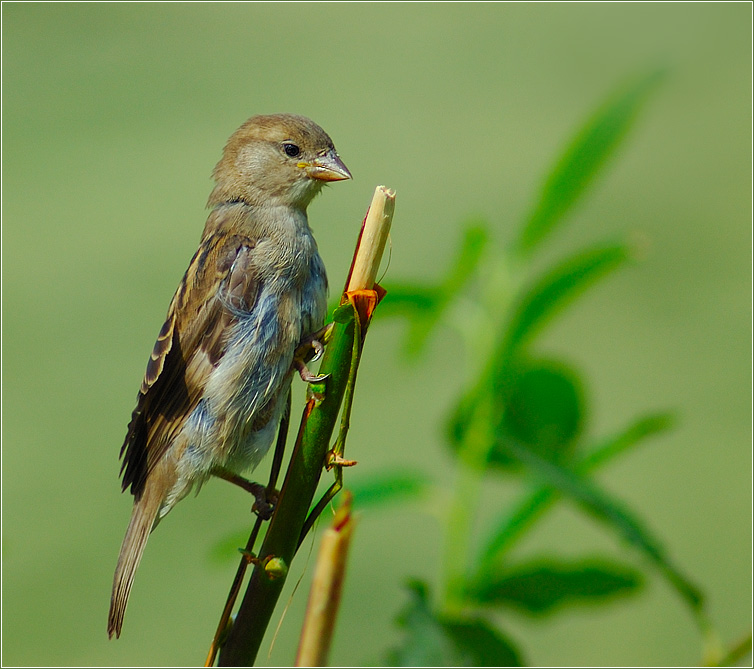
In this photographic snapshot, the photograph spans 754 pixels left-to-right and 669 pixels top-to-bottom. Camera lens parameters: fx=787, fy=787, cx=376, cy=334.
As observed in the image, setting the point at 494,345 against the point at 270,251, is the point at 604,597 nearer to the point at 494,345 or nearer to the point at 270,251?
the point at 494,345

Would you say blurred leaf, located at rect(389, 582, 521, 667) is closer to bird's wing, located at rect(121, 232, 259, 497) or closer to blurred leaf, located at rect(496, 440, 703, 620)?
blurred leaf, located at rect(496, 440, 703, 620)

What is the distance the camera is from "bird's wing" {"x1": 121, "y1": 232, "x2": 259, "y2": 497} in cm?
147

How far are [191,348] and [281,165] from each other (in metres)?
0.45

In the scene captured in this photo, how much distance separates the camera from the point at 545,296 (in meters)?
1.38

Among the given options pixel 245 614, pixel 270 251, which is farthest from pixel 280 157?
pixel 245 614

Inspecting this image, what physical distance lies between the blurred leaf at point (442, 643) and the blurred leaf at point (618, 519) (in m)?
0.25

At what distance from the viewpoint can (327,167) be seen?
1.64 metres

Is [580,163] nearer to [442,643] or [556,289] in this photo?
[556,289]

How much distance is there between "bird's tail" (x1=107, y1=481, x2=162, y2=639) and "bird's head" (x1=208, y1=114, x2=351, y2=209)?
0.63 meters

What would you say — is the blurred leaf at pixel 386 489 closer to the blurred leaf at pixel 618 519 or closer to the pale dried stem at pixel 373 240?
the blurred leaf at pixel 618 519

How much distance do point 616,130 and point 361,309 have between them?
785 millimetres

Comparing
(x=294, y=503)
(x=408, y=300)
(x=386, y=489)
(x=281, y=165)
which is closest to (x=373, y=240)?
(x=294, y=503)

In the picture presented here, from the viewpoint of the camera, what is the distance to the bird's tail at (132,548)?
4.14 feet

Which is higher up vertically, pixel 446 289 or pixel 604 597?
pixel 446 289
